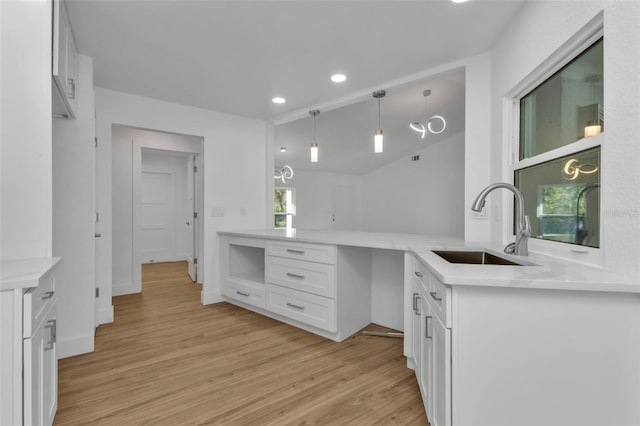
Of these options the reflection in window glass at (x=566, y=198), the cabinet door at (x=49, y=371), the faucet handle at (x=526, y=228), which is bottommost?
the cabinet door at (x=49, y=371)

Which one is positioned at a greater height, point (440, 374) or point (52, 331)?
point (52, 331)

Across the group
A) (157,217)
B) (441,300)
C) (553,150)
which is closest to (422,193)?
(553,150)

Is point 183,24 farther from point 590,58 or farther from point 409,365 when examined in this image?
point 409,365

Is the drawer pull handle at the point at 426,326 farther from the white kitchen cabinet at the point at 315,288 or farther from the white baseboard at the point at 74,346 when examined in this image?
the white baseboard at the point at 74,346

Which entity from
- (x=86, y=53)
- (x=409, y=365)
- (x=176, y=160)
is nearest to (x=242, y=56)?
(x=86, y=53)

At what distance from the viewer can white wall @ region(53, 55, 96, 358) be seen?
2.41m

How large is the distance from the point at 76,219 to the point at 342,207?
6.98 m

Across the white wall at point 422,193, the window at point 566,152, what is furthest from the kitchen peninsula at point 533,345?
the white wall at point 422,193

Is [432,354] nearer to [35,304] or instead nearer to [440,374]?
[440,374]

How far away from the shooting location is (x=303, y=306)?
2.83 metres

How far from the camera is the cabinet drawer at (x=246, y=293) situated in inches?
129

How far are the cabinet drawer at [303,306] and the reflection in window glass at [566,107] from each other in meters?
1.87

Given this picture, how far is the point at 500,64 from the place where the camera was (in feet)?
7.32

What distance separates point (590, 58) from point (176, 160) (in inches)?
283
